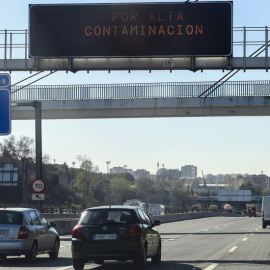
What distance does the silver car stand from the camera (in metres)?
20.9

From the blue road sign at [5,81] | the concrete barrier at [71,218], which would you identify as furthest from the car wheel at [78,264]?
the concrete barrier at [71,218]

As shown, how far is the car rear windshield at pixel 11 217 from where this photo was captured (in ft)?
69.7

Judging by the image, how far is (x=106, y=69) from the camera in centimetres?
2659

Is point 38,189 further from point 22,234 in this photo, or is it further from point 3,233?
point 22,234

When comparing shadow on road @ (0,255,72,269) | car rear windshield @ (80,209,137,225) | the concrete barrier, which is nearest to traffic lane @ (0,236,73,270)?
shadow on road @ (0,255,72,269)

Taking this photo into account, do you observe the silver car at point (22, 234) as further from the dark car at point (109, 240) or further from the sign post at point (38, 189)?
the sign post at point (38, 189)

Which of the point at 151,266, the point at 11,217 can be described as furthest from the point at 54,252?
the point at 151,266

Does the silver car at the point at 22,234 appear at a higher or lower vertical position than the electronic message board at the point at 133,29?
lower

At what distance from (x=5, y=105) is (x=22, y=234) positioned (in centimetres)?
481

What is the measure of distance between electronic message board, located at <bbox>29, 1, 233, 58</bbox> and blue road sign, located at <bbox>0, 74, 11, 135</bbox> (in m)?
2.11

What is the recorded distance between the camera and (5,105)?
78.6ft

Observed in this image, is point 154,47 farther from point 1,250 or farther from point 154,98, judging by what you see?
point 154,98

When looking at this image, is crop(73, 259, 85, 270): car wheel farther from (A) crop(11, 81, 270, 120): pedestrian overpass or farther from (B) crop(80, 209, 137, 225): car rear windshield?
(A) crop(11, 81, 270, 120): pedestrian overpass

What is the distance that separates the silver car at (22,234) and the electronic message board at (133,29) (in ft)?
20.2
